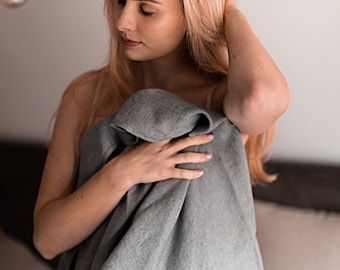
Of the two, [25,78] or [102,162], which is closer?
[102,162]

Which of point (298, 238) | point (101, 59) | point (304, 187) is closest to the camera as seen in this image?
point (298, 238)

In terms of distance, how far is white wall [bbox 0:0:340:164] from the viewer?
125cm

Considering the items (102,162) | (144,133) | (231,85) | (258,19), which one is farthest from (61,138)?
(258,19)

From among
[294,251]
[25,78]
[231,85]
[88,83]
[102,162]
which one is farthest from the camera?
[25,78]

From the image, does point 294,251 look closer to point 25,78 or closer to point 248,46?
point 248,46

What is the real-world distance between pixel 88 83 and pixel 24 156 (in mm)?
598

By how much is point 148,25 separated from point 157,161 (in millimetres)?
220

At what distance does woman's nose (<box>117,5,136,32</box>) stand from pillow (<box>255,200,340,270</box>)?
60cm

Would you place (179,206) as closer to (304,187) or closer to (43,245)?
(43,245)

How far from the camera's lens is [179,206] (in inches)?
33.4

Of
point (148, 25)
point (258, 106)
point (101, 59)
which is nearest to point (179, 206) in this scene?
point (258, 106)

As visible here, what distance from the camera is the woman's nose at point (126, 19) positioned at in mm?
896

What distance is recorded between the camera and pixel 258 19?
50.2 inches

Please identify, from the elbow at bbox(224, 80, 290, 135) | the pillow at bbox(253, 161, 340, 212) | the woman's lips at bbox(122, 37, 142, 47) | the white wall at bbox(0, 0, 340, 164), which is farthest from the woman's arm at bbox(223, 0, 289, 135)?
the pillow at bbox(253, 161, 340, 212)
